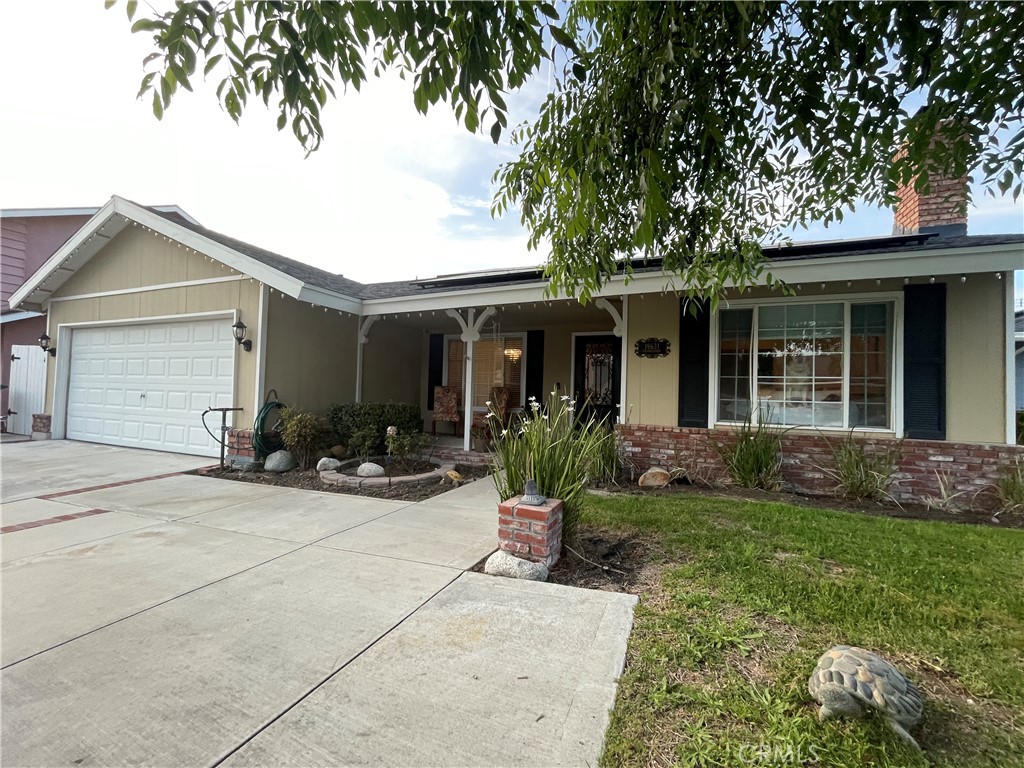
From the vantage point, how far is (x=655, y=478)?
605 centimetres

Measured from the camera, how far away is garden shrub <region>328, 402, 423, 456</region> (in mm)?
7047

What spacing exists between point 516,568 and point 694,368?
4.34 metres

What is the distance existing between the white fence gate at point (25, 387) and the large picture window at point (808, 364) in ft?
43.6

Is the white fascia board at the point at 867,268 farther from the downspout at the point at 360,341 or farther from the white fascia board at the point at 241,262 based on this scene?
the downspout at the point at 360,341

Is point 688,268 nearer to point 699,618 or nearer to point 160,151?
point 699,618

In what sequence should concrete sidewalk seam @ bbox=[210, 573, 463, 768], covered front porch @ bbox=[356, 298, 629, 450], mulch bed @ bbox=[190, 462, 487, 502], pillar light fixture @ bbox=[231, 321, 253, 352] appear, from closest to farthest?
concrete sidewalk seam @ bbox=[210, 573, 463, 768] → mulch bed @ bbox=[190, 462, 487, 502] → pillar light fixture @ bbox=[231, 321, 253, 352] → covered front porch @ bbox=[356, 298, 629, 450]

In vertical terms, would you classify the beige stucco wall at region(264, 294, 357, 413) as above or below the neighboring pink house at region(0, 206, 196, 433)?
below

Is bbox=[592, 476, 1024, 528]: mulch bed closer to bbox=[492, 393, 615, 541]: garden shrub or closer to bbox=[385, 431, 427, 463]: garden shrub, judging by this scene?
bbox=[492, 393, 615, 541]: garden shrub

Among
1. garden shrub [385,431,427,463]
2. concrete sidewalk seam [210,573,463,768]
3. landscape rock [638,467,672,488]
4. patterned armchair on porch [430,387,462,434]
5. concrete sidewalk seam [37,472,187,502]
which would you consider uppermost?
patterned armchair on porch [430,387,462,434]

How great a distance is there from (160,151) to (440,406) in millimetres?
6113

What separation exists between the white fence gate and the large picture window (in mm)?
13283

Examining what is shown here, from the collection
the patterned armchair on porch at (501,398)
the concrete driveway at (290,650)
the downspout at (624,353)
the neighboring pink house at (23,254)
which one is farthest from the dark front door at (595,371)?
the neighboring pink house at (23,254)

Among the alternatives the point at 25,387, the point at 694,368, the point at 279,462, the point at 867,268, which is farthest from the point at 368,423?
the point at 25,387

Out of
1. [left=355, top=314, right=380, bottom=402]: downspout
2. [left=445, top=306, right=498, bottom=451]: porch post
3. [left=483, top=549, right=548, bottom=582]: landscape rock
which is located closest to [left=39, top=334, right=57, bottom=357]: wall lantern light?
[left=355, top=314, right=380, bottom=402]: downspout
